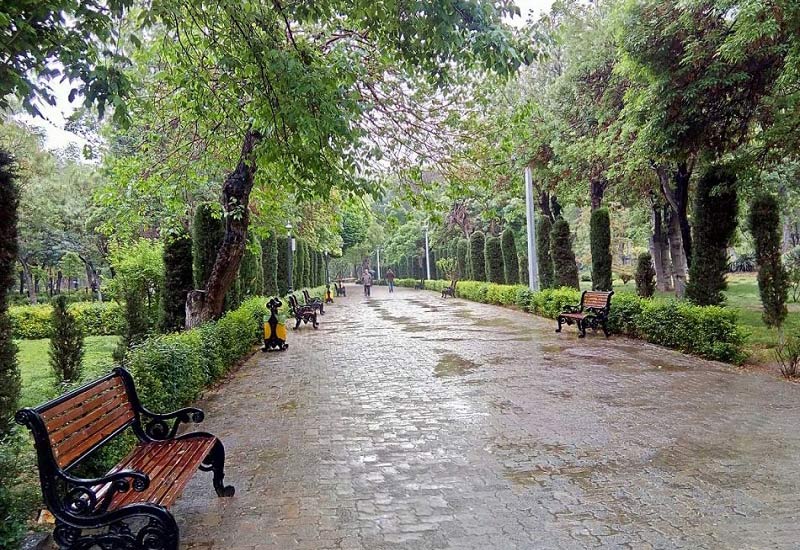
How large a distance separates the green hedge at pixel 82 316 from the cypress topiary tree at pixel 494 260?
670 inches

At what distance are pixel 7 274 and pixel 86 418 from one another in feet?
6.74

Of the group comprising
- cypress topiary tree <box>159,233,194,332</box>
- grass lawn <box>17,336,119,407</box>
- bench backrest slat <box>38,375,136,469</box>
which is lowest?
grass lawn <box>17,336,119,407</box>

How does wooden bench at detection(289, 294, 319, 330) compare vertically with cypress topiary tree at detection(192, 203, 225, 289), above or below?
below

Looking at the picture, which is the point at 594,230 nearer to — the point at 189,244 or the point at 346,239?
the point at 189,244

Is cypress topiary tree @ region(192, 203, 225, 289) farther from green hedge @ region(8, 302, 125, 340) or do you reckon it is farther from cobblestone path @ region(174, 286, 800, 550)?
green hedge @ region(8, 302, 125, 340)

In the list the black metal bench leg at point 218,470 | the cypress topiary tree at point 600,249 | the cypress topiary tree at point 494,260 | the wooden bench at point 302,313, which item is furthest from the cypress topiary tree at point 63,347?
the cypress topiary tree at point 494,260

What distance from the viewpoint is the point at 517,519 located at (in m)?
3.39

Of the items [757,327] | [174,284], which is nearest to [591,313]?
[757,327]

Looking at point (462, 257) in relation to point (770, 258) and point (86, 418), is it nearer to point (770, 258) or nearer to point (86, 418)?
point (770, 258)

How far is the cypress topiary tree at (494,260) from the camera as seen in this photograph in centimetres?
2656

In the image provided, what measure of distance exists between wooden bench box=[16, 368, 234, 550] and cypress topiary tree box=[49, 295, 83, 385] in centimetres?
456

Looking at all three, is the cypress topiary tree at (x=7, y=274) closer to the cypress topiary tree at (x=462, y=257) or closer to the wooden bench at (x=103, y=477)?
the wooden bench at (x=103, y=477)

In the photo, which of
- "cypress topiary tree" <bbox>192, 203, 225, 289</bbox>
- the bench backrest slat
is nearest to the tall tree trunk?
"cypress topiary tree" <bbox>192, 203, 225, 289</bbox>

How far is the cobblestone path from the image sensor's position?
3.26 meters
